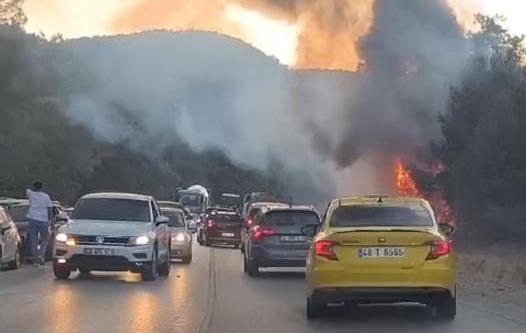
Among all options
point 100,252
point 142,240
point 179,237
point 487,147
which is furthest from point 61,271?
point 487,147

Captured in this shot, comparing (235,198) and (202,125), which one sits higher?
(202,125)

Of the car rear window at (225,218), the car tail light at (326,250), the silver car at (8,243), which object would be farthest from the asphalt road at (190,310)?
the car rear window at (225,218)

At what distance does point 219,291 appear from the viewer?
65.5 feet

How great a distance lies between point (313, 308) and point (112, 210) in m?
8.46

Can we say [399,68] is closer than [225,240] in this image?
No

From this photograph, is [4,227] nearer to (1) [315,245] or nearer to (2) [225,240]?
(1) [315,245]

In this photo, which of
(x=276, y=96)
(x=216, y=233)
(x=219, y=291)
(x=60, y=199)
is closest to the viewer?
(x=219, y=291)

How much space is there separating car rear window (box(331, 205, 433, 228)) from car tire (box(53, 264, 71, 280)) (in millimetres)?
7661

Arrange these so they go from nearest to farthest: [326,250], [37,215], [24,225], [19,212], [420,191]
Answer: [326,250] < [37,215] < [24,225] < [19,212] < [420,191]

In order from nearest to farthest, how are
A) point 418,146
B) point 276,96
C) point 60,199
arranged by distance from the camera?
1. point 418,146
2. point 276,96
3. point 60,199

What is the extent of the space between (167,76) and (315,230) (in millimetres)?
80125

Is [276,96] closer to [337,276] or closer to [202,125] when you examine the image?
[202,125]

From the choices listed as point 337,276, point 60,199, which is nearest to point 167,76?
point 60,199

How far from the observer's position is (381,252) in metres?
13.7
